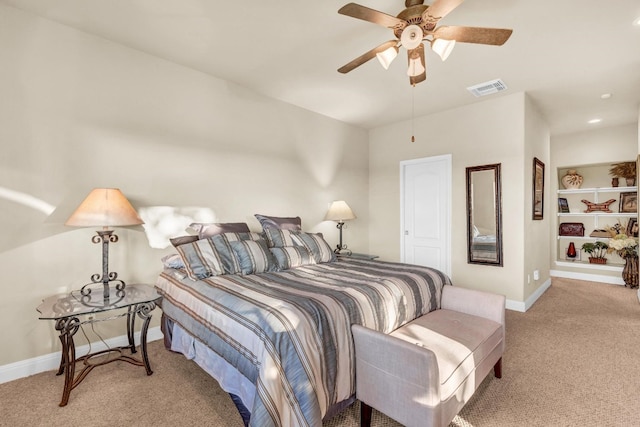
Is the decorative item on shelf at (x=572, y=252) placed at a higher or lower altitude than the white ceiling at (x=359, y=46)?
lower

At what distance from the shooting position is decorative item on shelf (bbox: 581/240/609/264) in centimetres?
528

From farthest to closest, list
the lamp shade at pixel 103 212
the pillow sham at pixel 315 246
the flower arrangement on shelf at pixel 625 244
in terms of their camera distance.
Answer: the flower arrangement on shelf at pixel 625 244
the pillow sham at pixel 315 246
the lamp shade at pixel 103 212

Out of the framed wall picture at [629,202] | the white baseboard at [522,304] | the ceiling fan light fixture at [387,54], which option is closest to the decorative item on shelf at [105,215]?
the ceiling fan light fixture at [387,54]

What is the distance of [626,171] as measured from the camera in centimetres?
503

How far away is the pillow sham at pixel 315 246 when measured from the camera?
3.08m

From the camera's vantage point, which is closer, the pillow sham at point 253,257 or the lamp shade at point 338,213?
the pillow sham at point 253,257

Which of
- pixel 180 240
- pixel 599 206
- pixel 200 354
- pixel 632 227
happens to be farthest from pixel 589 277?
pixel 180 240

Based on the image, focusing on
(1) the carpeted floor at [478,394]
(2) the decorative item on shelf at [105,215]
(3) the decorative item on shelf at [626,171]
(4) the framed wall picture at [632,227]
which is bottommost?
(1) the carpeted floor at [478,394]

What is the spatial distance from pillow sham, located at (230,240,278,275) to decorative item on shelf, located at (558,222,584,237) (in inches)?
232

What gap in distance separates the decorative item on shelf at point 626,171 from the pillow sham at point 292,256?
18.5ft

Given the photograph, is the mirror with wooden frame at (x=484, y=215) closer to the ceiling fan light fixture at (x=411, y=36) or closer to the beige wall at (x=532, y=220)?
the beige wall at (x=532, y=220)

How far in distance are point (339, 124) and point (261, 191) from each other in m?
1.93

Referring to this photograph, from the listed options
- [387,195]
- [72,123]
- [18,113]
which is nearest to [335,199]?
[387,195]

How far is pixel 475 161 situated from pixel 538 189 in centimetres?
106
